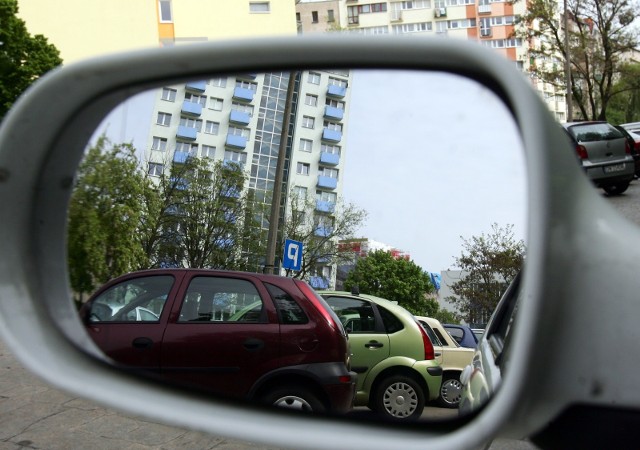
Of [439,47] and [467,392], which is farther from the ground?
[439,47]

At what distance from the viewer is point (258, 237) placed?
1.54m

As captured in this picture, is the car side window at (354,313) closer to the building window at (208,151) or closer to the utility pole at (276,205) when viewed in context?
the utility pole at (276,205)

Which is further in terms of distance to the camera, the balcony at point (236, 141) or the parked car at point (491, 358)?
the balcony at point (236, 141)

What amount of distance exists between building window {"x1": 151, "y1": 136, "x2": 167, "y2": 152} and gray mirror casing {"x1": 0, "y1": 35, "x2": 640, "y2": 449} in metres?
0.12

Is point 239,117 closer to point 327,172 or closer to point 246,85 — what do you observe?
point 246,85

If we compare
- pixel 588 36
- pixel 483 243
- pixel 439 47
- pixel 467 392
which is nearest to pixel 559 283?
pixel 483 243

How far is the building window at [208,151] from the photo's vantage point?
4.96 ft

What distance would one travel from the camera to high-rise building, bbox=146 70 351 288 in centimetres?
144

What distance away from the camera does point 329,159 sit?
1442 millimetres

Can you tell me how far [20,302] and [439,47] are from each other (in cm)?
91

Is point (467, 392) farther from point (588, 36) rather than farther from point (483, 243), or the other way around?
point (588, 36)

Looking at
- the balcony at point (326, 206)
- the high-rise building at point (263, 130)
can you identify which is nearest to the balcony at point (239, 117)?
the high-rise building at point (263, 130)

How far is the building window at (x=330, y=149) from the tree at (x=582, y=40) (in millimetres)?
37467

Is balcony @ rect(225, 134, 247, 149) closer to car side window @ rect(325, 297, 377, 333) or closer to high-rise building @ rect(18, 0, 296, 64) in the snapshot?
car side window @ rect(325, 297, 377, 333)
